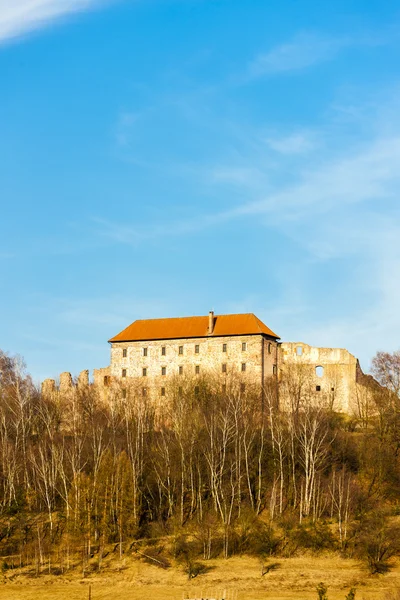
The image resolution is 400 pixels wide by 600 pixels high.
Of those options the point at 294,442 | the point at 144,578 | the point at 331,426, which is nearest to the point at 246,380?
the point at 331,426

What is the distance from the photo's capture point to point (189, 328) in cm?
8912

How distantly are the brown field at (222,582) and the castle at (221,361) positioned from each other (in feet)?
91.6

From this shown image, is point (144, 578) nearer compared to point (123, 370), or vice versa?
point (144, 578)

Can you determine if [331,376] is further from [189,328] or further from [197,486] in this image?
[197,486]

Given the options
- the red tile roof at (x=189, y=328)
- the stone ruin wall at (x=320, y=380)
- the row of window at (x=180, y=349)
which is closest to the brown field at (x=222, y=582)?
the stone ruin wall at (x=320, y=380)

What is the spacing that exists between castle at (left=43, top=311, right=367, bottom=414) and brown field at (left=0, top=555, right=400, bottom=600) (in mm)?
27918

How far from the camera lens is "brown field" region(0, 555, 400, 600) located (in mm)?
47969

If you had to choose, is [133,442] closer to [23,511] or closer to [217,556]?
[23,511]

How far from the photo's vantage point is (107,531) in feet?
185

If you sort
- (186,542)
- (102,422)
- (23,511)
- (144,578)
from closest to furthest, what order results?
(144,578)
(186,542)
(23,511)
(102,422)

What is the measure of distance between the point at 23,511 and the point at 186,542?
37.9 ft

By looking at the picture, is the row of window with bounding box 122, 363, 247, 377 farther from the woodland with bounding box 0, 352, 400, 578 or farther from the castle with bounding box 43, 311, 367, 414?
the woodland with bounding box 0, 352, 400, 578

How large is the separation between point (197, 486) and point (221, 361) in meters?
23.6

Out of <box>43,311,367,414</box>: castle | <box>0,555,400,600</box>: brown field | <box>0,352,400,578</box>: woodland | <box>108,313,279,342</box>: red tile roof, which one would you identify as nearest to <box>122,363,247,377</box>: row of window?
<box>43,311,367,414</box>: castle
